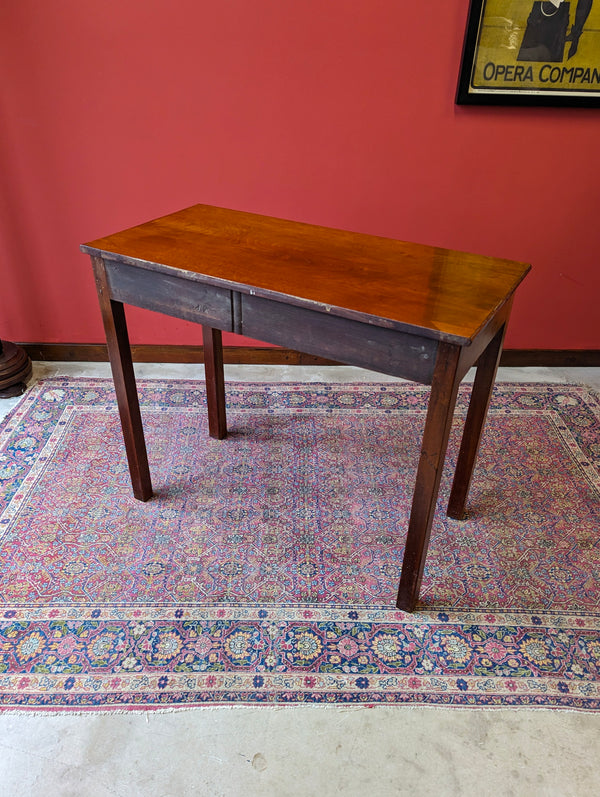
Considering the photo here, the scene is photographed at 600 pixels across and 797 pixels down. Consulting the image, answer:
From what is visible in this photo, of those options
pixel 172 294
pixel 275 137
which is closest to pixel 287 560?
pixel 172 294

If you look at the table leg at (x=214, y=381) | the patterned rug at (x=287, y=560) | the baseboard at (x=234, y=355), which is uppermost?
the table leg at (x=214, y=381)

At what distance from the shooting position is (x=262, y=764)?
54.5 inches

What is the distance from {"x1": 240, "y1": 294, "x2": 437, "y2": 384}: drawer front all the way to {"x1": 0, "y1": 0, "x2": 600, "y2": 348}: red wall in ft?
4.49

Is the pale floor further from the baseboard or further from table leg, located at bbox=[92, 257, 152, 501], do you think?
the baseboard

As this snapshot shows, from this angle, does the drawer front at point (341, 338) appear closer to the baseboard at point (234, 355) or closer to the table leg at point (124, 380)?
the table leg at point (124, 380)

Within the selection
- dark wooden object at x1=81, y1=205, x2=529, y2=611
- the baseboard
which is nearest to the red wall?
the baseboard

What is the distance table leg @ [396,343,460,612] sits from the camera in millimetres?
1349

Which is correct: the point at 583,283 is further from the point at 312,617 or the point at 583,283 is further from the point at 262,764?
the point at 262,764

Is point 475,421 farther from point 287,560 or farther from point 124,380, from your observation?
point 124,380

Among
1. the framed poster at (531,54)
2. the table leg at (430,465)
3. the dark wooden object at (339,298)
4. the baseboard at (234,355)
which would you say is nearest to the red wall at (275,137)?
the framed poster at (531,54)

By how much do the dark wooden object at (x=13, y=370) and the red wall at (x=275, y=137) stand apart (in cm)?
30

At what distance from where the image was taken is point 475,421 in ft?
6.15

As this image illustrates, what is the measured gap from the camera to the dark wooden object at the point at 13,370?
8.94ft

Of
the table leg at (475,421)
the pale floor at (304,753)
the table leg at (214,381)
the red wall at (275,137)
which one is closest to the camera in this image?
the pale floor at (304,753)
